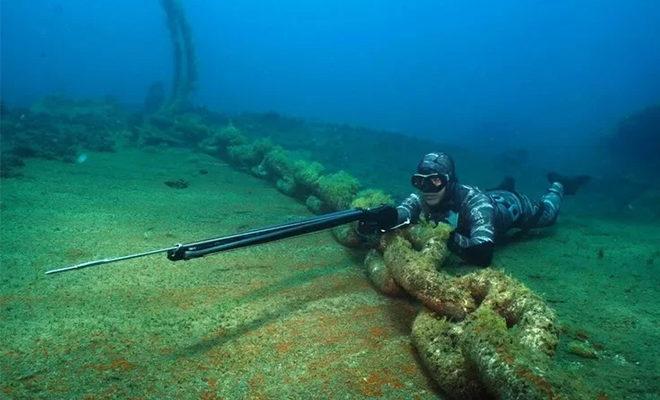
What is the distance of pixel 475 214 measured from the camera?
16.1 ft

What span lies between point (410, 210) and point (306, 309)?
88.8 inches

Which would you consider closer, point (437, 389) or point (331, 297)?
point (437, 389)

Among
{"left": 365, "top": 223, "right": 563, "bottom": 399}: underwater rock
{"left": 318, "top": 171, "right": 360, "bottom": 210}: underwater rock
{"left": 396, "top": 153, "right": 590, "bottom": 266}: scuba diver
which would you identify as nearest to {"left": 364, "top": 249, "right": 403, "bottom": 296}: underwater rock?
{"left": 365, "top": 223, "right": 563, "bottom": 399}: underwater rock

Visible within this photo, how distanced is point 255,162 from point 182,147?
5.04 metres

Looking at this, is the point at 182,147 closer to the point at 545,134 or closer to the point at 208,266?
the point at 208,266

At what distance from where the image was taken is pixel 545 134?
1610 inches

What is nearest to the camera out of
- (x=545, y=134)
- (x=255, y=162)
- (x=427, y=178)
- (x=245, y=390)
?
(x=245, y=390)

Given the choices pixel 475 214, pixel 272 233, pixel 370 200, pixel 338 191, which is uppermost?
pixel 272 233

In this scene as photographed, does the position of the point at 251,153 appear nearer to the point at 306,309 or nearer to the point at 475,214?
the point at 475,214

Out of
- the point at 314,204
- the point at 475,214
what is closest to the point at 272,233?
the point at 475,214

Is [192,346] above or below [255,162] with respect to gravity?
above

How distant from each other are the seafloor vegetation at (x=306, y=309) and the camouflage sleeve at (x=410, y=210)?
0.38m

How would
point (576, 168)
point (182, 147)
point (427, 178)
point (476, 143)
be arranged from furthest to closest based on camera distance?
point (476, 143), point (576, 168), point (182, 147), point (427, 178)

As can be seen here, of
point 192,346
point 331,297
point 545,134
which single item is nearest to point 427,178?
point 331,297
